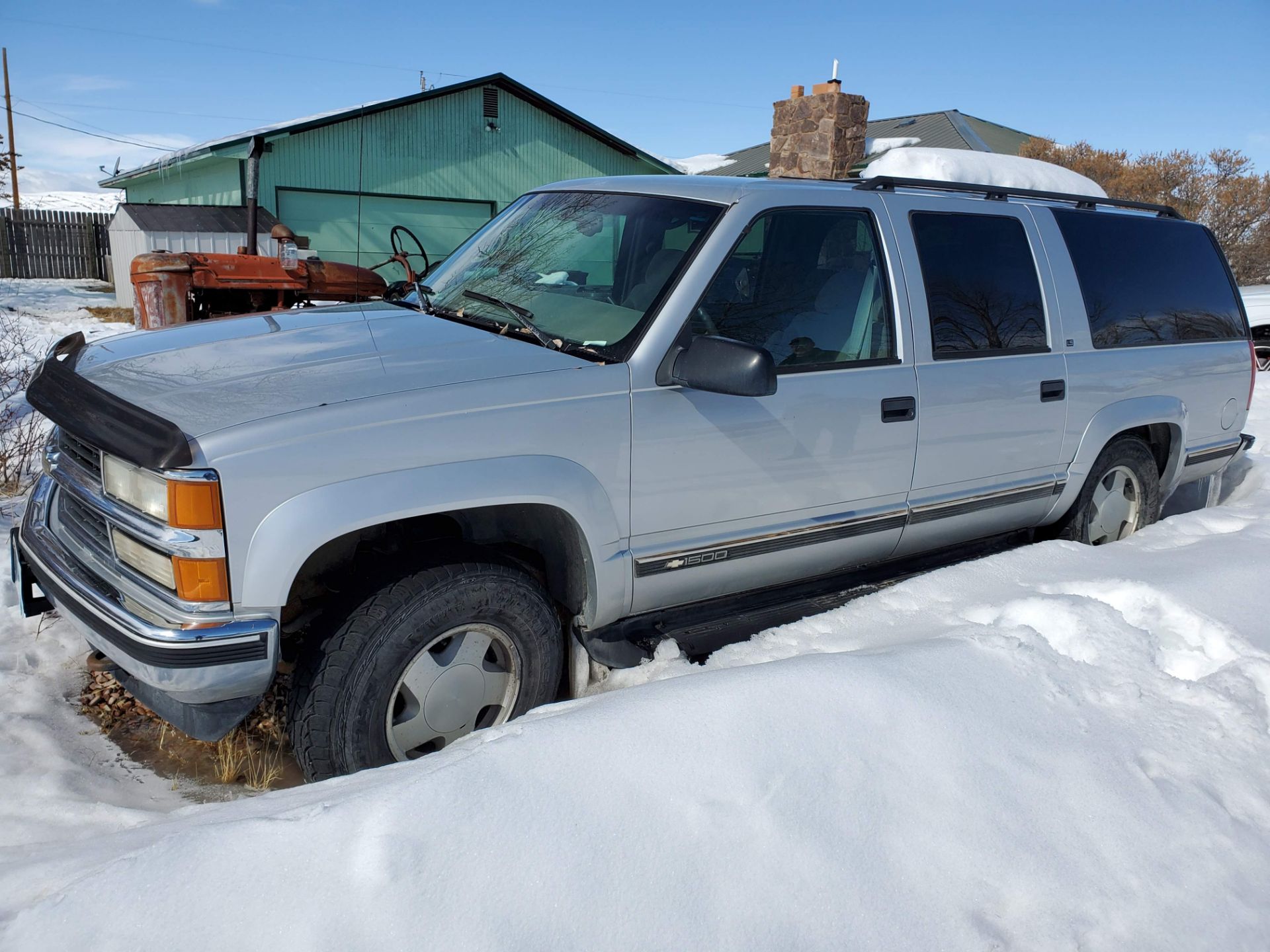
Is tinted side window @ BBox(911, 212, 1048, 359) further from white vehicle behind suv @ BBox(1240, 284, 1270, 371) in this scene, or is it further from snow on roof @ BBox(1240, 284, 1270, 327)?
snow on roof @ BBox(1240, 284, 1270, 327)

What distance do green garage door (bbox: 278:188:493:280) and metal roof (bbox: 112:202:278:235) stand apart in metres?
0.65

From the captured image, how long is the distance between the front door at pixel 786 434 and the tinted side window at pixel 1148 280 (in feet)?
4.46

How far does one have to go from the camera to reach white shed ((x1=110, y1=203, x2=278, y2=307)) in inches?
612

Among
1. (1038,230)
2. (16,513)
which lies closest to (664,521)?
(1038,230)

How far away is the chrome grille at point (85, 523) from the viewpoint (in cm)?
273

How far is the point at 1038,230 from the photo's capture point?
422 centimetres

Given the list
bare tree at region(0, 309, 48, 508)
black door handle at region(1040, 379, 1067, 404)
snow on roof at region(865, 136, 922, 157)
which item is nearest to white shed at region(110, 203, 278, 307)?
bare tree at region(0, 309, 48, 508)

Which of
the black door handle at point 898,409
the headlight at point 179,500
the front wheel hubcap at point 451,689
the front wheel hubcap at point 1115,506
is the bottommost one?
the front wheel hubcap at point 451,689

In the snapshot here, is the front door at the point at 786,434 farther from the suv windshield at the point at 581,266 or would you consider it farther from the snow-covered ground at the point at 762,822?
the snow-covered ground at the point at 762,822

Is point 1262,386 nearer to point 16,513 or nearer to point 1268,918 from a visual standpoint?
point 1268,918

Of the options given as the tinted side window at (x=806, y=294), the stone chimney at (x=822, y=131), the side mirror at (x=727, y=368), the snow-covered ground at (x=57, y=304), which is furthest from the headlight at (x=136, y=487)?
the stone chimney at (x=822, y=131)

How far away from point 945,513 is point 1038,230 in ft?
4.63

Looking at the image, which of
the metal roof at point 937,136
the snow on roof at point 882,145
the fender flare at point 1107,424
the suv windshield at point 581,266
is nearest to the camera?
the suv windshield at point 581,266

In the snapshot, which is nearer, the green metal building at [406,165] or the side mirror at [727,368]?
the side mirror at [727,368]
